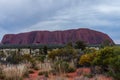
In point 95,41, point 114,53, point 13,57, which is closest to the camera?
point 114,53

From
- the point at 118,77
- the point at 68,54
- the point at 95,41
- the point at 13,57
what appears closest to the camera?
the point at 118,77

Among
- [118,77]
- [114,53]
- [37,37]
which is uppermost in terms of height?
[37,37]

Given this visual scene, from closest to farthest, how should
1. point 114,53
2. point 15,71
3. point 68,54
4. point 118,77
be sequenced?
point 118,77 → point 15,71 → point 114,53 → point 68,54

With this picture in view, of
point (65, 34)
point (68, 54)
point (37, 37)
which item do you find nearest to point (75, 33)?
point (65, 34)

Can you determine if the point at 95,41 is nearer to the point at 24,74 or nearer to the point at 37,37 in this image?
the point at 37,37

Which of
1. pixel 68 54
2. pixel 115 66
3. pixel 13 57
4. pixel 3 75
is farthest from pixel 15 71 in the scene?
pixel 68 54

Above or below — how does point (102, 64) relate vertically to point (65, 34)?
→ below

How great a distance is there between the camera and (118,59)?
18938 mm

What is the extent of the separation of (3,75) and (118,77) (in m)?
6.95

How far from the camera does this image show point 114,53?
2155 centimetres

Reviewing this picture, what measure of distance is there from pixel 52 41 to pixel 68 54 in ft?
360

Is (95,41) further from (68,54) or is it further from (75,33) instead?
(68,54)

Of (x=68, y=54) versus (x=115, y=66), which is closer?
(x=115, y=66)

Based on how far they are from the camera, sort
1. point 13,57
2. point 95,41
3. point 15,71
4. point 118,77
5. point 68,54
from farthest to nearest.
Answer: point 95,41 → point 68,54 → point 13,57 → point 15,71 → point 118,77
